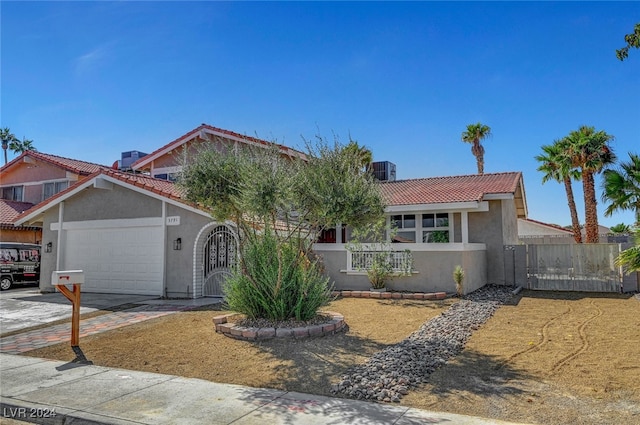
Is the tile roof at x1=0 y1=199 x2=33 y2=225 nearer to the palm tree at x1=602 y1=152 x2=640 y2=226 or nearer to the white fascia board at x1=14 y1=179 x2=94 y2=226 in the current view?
the white fascia board at x1=14 y1=179 x2=94 y2=226

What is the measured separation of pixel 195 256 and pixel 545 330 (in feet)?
34.5

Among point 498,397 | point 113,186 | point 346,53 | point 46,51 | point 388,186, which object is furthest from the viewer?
point 388,186

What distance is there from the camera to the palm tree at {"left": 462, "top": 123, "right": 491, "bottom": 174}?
3622 cm

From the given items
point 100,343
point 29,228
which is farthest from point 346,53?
point 29,228

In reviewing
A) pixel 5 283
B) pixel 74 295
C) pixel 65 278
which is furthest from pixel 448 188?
pixel 5 283

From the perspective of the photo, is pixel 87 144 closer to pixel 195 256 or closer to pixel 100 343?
pixel 195 256

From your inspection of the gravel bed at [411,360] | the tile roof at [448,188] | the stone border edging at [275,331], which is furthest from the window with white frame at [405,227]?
the stone border edging at [275,331]

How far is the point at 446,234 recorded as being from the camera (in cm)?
1736

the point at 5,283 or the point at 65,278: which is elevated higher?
the point at 65,278

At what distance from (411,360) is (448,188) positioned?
41.5ft

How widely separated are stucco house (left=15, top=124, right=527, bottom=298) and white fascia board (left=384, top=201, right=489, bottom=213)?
4cm

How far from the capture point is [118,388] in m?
5.89

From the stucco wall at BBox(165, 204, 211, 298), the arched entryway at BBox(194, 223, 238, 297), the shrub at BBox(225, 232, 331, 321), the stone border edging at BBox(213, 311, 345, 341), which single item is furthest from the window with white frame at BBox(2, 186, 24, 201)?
the stone border edging at BBox(213, 311, 345, 341)

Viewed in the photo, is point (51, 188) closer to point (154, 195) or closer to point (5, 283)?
point (5, 283)
